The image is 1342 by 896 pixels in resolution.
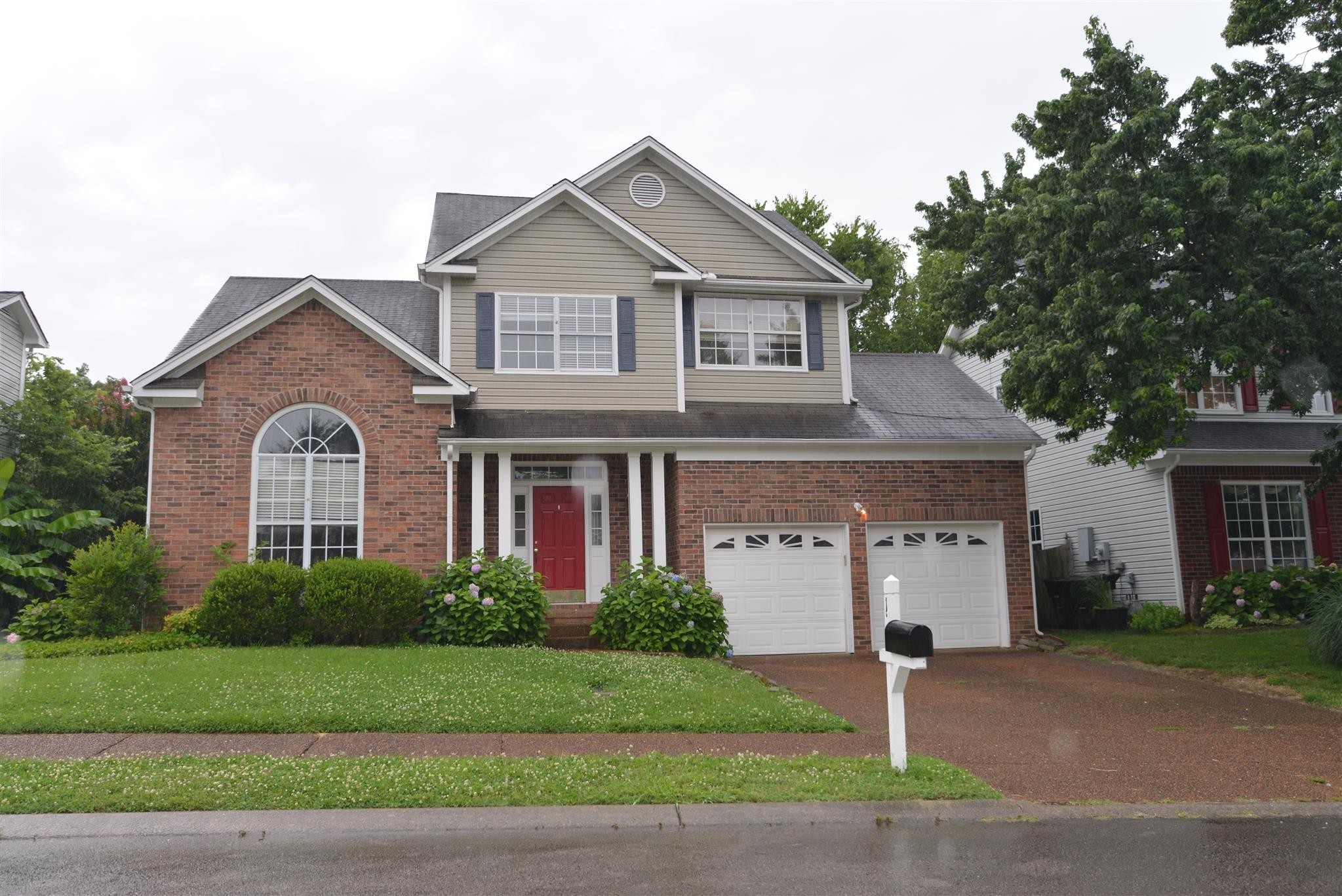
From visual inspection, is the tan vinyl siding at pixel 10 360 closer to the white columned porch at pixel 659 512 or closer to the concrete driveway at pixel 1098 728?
the white columned porch at pixel 659 512

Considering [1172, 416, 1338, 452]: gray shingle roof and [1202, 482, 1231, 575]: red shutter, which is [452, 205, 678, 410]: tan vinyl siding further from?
[1202, 482, 1231, 575]: red shutter

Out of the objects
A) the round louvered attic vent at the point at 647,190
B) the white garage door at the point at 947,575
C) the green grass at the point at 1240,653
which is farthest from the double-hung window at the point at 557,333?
the green grass at the point at 1240,653

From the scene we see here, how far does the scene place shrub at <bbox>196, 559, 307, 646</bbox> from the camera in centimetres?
1300

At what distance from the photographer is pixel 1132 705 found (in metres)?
10.8

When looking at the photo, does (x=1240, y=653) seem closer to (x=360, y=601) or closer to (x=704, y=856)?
(x=704, y=856)

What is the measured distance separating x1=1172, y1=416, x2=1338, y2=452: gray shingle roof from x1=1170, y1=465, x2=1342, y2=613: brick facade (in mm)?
436

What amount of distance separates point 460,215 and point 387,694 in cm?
1140

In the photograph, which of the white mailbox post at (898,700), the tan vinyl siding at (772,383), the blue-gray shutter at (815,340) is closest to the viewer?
the white mailbox post at (898,700)

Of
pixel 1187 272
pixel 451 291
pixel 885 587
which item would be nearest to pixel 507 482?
pixel 451 291

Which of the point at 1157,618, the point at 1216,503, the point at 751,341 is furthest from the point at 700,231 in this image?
the point at 1216,503

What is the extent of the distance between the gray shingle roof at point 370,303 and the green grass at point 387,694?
251 inches

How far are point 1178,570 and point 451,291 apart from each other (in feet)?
44.0

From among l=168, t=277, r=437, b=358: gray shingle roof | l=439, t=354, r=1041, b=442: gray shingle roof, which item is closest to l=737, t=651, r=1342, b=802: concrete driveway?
l=439, t=354, r=1041, b=442: gray shingle roof

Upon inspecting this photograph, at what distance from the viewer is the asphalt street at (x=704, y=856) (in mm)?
5012
